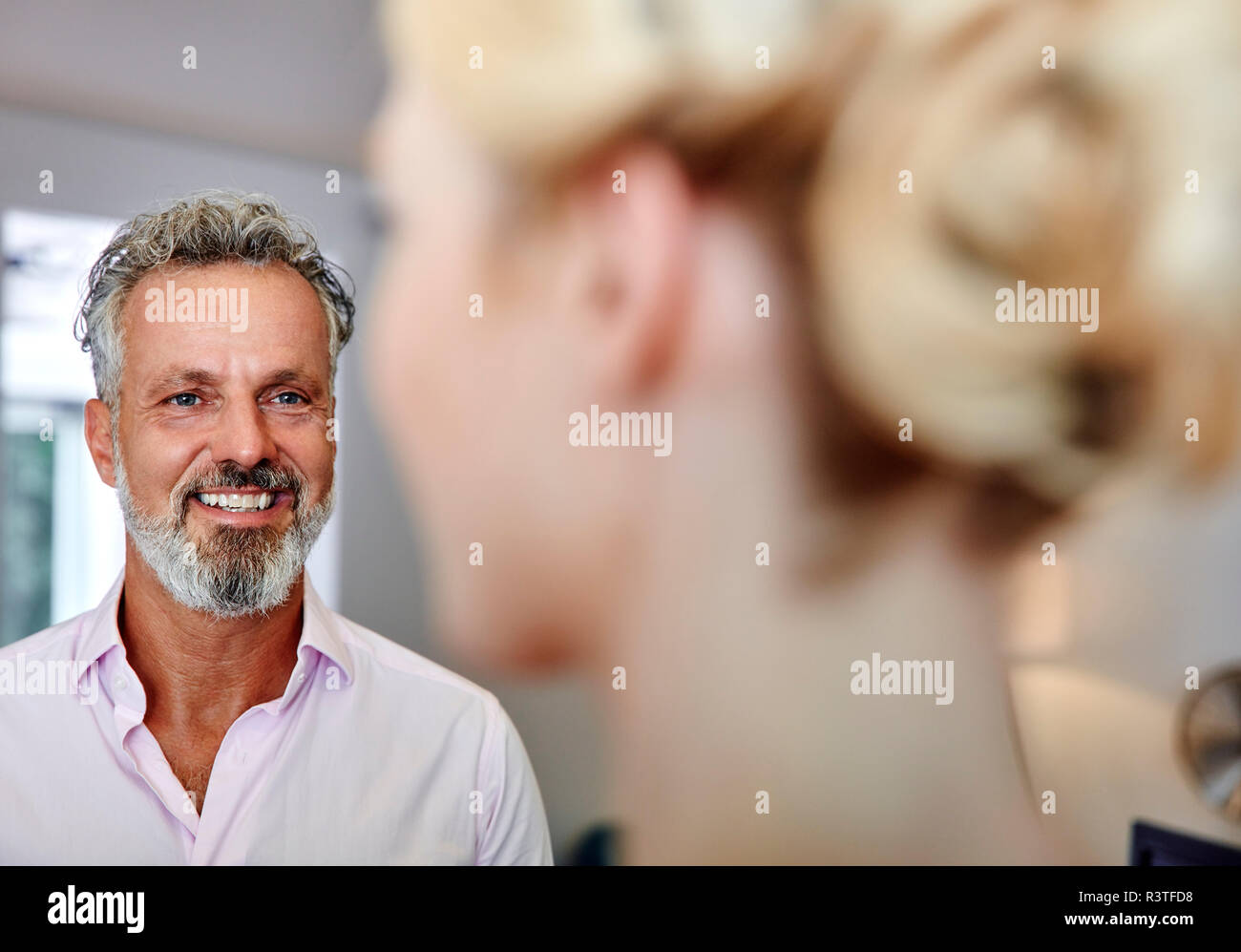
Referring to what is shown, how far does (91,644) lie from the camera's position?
4.76 ft

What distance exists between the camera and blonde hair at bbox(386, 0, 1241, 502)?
160cm

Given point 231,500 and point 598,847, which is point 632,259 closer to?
point 231,500

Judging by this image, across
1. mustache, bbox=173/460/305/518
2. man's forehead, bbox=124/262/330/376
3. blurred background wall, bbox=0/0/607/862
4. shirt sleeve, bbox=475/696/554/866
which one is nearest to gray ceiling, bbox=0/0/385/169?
blurred background wall, bbox=0/0/607/862

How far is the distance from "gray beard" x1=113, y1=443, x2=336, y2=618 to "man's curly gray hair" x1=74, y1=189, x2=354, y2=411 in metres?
0.17

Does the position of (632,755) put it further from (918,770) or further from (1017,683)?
(1017,683)

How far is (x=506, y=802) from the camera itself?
1.52 m

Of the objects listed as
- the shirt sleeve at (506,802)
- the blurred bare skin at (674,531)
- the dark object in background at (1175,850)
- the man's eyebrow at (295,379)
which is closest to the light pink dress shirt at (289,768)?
the shirt sleeve at (506,802)

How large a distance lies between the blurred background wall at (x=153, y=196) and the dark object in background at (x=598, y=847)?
0.02 metres

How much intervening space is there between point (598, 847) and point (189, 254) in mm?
1120

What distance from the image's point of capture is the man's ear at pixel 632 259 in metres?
1.61

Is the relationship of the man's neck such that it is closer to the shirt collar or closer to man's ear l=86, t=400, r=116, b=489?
the shirt collar

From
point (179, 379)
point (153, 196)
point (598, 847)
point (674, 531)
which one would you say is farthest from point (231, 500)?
point (598, 847)

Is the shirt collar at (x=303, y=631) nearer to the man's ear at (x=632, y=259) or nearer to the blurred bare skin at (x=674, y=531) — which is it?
the blurred bare skin at (x=674, y=531)

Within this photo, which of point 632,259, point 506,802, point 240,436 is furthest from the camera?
point 632,259
